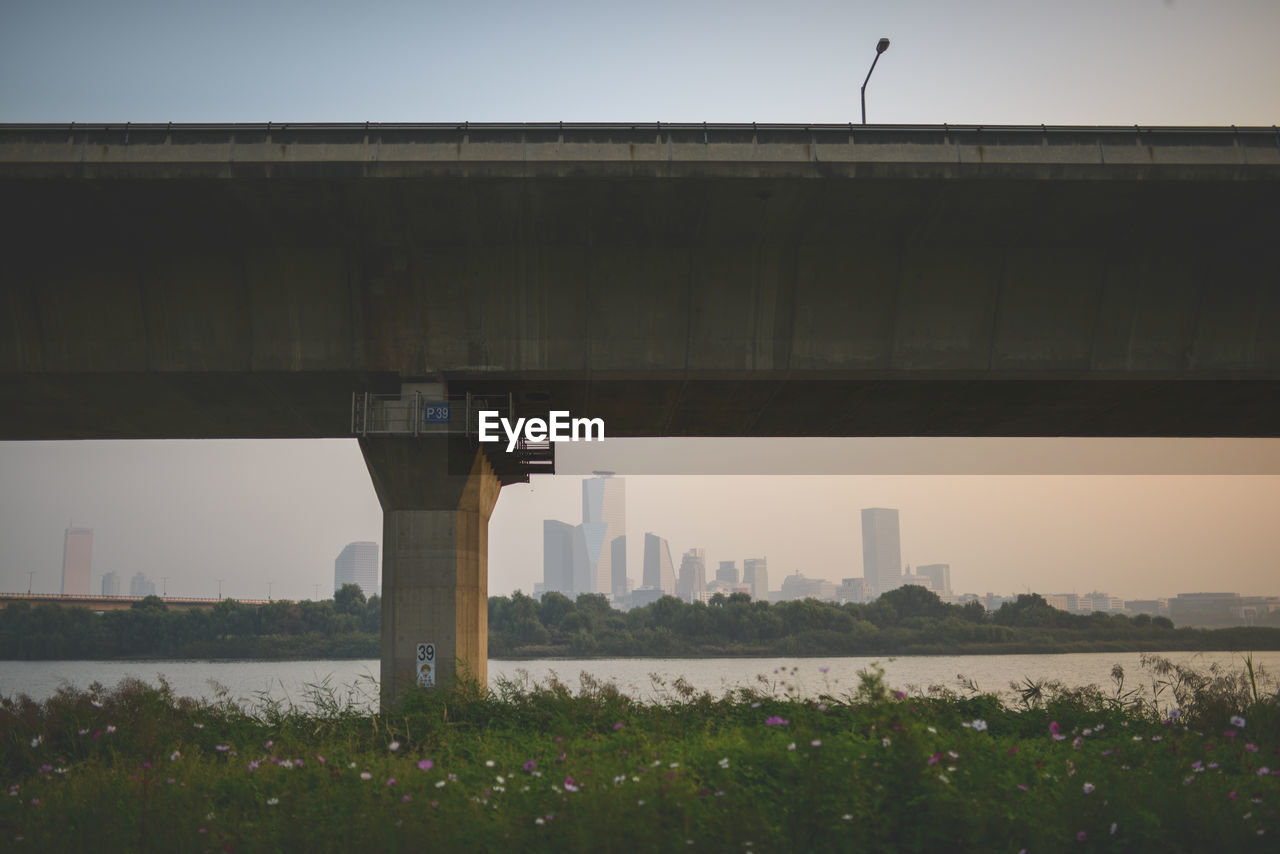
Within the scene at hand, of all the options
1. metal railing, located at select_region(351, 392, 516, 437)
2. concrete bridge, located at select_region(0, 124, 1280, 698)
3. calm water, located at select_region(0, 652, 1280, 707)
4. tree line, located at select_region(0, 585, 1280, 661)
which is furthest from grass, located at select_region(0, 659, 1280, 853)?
tree line, located at select_region(0, 585, 1280, 661)

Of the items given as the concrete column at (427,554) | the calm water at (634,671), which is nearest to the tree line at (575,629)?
the calm water at (634,671)

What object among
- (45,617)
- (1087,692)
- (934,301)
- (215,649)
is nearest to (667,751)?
(1087,692)

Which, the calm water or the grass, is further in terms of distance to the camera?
the calm water

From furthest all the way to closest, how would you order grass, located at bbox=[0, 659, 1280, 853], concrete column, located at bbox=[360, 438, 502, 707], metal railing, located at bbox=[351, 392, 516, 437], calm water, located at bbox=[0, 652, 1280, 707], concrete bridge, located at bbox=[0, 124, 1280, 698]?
calm water, located at bbox=[0, 652, 1280, 707] → concrete column, located at bbox=[360, 438, 502, 707] → metal railing, located at bbox=[351, 392, 516, 437] → concrete bridge, located at bbox=[0, 124, 1280, 698] → grass, located at bbox=[0, 659, 1280, 853]

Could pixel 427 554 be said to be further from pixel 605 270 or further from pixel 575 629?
pixel 575 629

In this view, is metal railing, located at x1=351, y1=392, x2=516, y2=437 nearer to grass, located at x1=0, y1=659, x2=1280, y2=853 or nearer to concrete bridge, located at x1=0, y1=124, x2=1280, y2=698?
concrete bridge, located at x1=0, y1=124, x2=1280, y2=698

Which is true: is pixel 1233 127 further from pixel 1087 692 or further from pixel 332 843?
pixel 332 843

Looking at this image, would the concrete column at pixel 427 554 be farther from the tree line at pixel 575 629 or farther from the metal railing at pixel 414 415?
the tree line at pixel 575 629
